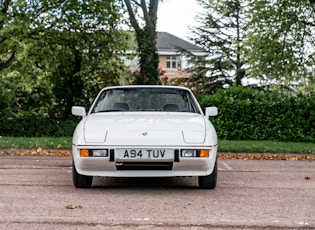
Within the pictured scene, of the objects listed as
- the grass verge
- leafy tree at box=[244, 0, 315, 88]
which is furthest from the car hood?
leafy tree at box=[244, 0, 315, 88]

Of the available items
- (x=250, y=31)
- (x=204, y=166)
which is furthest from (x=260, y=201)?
(x=250, y=31)

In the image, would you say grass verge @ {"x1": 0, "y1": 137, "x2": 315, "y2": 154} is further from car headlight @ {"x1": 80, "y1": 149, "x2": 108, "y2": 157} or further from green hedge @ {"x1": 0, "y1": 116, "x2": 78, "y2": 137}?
car headlight @ {"x1": 80, "y1": 149, "x2": 108, "y2": 157}

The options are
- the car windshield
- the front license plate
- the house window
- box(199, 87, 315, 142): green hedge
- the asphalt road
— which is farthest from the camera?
the house window

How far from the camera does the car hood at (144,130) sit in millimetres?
7414

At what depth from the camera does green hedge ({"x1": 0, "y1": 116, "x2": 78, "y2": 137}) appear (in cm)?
2256

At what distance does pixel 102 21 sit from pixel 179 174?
20706 mm

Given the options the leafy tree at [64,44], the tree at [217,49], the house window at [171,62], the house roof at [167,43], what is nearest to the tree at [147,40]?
the leafy tree at [64,44]

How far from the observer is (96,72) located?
28.4 meters

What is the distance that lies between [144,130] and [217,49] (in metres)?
37.1

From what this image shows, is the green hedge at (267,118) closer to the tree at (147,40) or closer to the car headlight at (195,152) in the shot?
the tree at (147,40)

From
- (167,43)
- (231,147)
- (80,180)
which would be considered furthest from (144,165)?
(167,43)

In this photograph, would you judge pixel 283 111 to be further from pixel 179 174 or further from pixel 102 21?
pixel 179 174

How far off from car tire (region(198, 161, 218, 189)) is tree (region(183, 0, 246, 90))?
35744mm

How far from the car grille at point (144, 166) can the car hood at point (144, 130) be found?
262 millimetres
